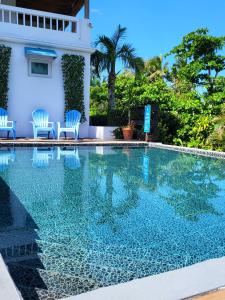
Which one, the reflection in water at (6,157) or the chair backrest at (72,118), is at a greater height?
Answer: the chair backrest at (72,118)

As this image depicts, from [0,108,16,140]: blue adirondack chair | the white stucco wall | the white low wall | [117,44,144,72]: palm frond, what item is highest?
[117,44,144,72]: palm frond

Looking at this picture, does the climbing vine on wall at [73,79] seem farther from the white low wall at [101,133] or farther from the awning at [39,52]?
the white low wall at [101,133]

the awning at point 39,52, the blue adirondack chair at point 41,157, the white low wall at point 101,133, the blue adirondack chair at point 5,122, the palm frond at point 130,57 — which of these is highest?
the palm frond at point 130,57

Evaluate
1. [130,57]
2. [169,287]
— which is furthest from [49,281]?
[130,57]

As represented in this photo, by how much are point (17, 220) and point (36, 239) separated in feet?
2.10

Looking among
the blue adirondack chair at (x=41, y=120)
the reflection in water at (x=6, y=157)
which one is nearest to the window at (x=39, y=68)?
the blue adirondack chair at (x=41, y=120)

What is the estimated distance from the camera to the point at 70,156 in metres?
9.34

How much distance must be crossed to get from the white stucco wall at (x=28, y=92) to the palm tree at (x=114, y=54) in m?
1.65

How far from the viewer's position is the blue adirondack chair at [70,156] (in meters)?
7.81

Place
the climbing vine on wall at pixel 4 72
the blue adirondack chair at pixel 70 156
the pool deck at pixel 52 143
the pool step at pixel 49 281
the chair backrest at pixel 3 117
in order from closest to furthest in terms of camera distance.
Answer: the pool step at pixel 49 281
the blue adirondack chair at pixel 70 156
the pool deck at pixel 52 143
the chair backrest at pixel 3 117
the climbing vine on wall at pixel 4 72

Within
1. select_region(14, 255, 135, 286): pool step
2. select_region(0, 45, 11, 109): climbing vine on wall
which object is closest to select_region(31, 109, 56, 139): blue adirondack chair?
select_region(0, 45, 11, 109): climbing vine on wall

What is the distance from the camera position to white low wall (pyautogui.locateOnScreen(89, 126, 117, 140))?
44.8ft

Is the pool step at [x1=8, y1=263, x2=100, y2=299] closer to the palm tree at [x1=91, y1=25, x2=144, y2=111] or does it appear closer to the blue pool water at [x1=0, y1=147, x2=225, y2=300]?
the blue pool water at [x1=0, y1=147, x2=225, y2=300]

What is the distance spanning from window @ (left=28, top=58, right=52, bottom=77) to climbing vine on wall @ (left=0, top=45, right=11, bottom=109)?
2.90ft
